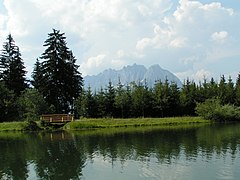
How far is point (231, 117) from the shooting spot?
70.8m

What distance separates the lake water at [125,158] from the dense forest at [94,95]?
25.6 metres

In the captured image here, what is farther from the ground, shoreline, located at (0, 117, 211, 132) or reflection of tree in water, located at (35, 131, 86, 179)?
shoreline, located at (0, 117, 211, 132)

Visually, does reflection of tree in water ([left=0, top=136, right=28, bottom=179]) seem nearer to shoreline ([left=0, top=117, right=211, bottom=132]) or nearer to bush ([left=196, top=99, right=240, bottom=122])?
shoreline ([left=0, top=117, right=211, bottom=132])

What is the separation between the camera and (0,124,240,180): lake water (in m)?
25.9

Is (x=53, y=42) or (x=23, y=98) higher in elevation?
(x=53, y=42)

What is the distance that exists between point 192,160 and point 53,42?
51617 mm

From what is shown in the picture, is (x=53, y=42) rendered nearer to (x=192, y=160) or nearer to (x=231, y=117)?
(x=231, y=117)

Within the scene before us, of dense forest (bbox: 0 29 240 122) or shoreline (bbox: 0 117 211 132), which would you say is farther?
dense forest (bbox: 0 29 240 122)

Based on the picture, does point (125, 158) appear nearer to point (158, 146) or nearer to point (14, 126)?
point (158, 146)

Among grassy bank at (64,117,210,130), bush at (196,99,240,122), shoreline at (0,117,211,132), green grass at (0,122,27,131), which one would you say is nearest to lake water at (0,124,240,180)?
green grass at (0,122,27,131)

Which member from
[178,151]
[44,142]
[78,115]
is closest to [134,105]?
[78,115]

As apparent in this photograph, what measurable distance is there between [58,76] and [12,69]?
12274mm

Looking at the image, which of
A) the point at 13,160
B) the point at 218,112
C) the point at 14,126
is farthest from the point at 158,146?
the point at 218,112

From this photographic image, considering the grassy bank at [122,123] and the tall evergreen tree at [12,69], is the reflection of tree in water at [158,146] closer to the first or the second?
the grassy bank at [122,123]
